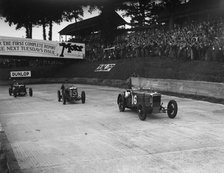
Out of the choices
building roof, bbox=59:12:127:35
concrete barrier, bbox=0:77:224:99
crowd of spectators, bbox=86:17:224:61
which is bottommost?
concrete barrier, bbox=0:77:224:99

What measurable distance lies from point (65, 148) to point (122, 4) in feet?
118

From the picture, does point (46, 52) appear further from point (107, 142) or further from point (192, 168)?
point (192, 168)

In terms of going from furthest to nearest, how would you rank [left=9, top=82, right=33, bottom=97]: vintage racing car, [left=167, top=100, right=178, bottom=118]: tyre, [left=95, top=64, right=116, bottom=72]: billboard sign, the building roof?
the building roof → [left=95, top=64, right=116, bottom=72]: billboard sign → [left=9, top=82, right=33, bottom=97]: vintage racing car → [left=167, top=100, right=178, bottom=118]: tyre

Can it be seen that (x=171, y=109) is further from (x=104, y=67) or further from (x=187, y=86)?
(x=104, y=67)

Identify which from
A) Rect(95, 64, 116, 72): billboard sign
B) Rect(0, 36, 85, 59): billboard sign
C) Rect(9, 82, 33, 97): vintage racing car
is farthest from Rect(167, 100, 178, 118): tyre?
Rect(0, 36, 85, 59): billboard sign

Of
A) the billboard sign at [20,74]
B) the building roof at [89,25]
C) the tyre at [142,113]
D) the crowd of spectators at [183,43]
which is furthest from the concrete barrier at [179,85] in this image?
the building roof at [89,25]

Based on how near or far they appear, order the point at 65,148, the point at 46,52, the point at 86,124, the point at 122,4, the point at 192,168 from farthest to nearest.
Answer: the point at 122,4 < the point at 46,52 < the point at 86,124 < the point at 65,148 < the point at 192,168

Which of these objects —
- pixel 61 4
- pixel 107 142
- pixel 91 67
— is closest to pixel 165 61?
pixel 91 67

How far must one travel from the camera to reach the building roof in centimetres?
4528

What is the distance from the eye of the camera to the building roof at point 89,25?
45.3 metres

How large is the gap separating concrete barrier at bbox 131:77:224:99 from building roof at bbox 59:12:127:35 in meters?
21.6

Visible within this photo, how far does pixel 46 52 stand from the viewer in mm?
39125

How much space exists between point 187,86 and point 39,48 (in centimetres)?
2329

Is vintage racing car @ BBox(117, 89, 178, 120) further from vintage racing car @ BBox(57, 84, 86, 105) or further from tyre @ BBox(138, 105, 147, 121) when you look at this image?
vintage racing car @ BBox(57, 84, 86, 105)
